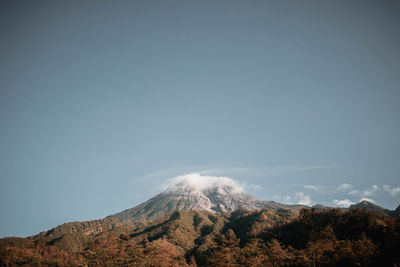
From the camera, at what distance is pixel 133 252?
6512 centimetres

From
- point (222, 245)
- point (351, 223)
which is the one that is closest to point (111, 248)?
point (222, 245)

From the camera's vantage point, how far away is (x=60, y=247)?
182 meters

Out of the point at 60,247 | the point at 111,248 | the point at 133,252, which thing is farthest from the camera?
the point at 60,247

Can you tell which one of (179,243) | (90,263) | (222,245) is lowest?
(179,243)

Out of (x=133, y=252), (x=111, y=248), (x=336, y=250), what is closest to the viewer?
(x=336, y=250)

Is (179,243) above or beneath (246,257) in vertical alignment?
beneath

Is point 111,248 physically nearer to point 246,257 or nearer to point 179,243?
point 246,257

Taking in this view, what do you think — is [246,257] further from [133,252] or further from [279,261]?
[133,252]

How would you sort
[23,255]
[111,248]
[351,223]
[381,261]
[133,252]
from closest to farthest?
[381,261], [133,252], [111,248], [23,255], [351,223]

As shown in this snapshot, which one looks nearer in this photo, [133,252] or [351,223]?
[133,252]

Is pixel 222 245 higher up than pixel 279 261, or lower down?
higher up

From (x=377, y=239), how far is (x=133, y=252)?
66874 millimetres

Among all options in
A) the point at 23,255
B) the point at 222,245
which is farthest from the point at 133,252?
the point at 23,255

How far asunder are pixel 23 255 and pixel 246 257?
74.2 meters
